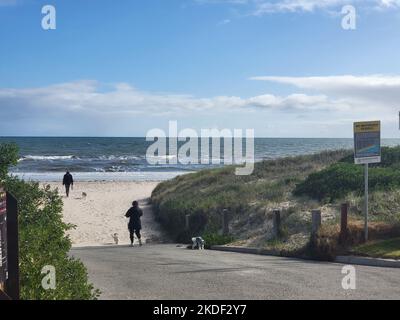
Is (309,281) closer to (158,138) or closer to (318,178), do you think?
(318,178)

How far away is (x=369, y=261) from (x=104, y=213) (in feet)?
62.3

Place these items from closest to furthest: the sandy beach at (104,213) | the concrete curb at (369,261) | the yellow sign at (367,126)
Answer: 1. the concrete curb at (369,261)
2. the yellow sign at (367,126)
3. the sandy beach at (104,213)

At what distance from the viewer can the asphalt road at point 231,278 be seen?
28.2ft

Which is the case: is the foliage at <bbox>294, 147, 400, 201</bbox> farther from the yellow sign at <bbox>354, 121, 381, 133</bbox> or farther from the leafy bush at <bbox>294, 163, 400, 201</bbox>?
the yellow sign at <bbox>354, 121, 381, 133</bbox>

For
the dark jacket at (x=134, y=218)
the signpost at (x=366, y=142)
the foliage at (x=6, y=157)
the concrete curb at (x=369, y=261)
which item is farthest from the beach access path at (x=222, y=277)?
the signpost at (x=366, y=142)

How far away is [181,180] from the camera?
110 ft

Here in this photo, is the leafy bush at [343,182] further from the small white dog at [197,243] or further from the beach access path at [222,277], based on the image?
the beach access path at [222,277]

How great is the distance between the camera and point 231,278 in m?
10.1

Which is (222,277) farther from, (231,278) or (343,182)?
(343,182)

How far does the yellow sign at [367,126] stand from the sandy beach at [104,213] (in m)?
10.5

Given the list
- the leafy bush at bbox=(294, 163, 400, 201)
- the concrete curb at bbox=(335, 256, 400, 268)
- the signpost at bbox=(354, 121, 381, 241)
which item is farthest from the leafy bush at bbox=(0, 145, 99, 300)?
the leafy bush at bbox=(294, 163, 400, 201)

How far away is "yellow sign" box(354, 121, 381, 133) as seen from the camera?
530 inches

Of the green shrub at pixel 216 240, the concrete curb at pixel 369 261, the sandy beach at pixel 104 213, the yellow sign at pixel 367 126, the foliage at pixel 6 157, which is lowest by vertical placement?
the sandy beach at pixel 104 213
